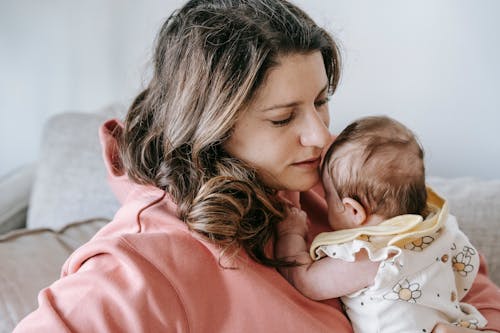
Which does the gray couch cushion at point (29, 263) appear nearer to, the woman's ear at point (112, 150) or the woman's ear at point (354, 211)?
the woman's ear at point (112, 150)

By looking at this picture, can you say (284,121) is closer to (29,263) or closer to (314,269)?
(314,269)

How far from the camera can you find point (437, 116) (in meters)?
1.88

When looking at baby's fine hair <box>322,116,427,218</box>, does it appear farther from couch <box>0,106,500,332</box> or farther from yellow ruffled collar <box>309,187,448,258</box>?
couch <box>0,106,500,332</box>

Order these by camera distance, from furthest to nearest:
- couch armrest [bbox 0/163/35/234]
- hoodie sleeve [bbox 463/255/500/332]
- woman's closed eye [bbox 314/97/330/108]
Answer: couch armrest [bbox 0/163/35/234], hoodie sleeve [bbox 463/255/500/332], woman's closed eye [bbox 314/97/330/108]

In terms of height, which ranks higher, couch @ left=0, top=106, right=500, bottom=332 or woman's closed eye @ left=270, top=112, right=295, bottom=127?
woman's closed eye @ left=270, top=112, right=295, bottom=127

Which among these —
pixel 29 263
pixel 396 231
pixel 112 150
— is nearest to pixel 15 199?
pixel 29 263

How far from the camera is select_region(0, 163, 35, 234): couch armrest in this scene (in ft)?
6.24

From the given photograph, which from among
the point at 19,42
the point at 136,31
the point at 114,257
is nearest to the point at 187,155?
the point at 114,257

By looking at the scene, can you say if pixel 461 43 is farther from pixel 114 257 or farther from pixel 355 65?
pixel 114 257

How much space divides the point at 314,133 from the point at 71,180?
3.13 feet

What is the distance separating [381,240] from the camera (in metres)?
1.06

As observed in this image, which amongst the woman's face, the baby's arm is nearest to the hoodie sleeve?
the baby's arm

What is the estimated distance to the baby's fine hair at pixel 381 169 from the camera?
1086 millimetres

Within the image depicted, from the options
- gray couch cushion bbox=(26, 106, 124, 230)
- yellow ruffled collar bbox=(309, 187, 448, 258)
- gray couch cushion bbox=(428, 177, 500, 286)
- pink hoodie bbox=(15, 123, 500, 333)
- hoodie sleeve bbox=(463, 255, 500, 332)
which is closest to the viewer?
pink hoodie bbox=(15, 123, 500, 333)
